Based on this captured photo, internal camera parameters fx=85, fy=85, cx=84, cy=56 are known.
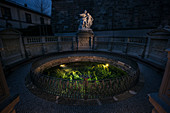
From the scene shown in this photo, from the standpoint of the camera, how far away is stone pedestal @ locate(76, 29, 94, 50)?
1167 centimetres

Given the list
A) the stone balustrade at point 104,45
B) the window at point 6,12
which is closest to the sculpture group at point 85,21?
the stone balustrade at point 104,45

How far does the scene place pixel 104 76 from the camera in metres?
5.98

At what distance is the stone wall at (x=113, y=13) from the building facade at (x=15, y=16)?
20.2 feet

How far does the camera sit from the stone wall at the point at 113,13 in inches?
491

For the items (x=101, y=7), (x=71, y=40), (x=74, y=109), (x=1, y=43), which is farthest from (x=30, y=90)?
(x=101, y=7)

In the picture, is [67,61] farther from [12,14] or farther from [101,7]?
[12,14]

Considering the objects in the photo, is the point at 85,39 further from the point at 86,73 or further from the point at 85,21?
the point at 86,73

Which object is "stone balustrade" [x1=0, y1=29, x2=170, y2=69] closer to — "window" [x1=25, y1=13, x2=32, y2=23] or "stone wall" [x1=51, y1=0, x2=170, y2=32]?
"stone wall" [x1=51, y1=0, x2=170, y2=32]

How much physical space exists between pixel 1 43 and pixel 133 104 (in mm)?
9306

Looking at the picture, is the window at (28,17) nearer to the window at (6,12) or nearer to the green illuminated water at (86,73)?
the window at (6,12)

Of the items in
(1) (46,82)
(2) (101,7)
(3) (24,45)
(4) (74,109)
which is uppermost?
(2) (101,7)

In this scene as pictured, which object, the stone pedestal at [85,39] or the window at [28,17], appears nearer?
the stone pedestal at [85,39]

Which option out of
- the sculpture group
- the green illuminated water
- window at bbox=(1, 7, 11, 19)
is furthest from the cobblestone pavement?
window at bbox=(1, 7, 11, 19)

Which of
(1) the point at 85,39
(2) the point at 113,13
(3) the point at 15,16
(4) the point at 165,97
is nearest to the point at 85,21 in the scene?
(1) the point at 85,39
